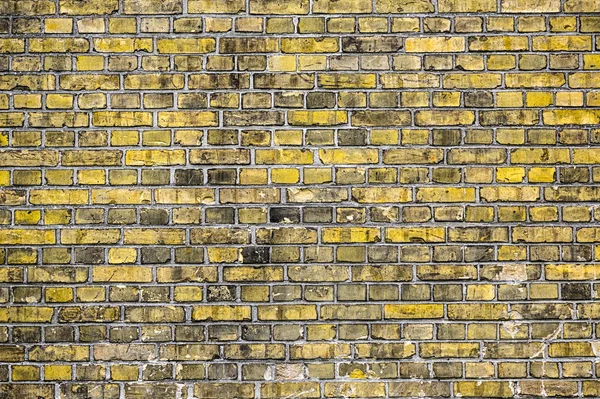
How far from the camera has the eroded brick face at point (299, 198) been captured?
2.35 metres

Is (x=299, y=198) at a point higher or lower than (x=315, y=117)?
lower

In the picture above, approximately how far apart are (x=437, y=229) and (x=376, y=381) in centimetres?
68

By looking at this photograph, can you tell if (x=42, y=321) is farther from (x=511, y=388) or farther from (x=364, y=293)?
(x=511, y=388)

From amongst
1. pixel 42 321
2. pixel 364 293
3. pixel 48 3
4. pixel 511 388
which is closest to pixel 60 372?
pixel 42 321

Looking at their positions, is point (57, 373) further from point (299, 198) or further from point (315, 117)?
point (315, 117)

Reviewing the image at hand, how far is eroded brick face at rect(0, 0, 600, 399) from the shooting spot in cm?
235

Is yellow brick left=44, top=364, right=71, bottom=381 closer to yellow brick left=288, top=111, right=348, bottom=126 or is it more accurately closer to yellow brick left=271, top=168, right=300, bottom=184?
yellow brick left=271, top=168, right=300, bottom=184

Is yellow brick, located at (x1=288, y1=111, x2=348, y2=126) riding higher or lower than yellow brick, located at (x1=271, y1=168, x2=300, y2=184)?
higher

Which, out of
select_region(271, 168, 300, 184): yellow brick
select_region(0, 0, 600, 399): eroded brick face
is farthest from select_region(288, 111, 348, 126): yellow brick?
select_region(271, 168, 300, 184): yellow brick

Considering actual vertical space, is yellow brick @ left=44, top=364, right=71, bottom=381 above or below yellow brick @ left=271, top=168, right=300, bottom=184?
below

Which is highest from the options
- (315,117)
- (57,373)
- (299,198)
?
(315,117)

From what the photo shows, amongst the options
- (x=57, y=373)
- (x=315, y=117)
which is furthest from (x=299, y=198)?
(x=57, y=373)

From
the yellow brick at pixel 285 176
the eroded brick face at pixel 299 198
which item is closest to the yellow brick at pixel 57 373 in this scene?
the eroded brick face at pixel 299 198

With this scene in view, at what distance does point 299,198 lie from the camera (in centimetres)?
237
